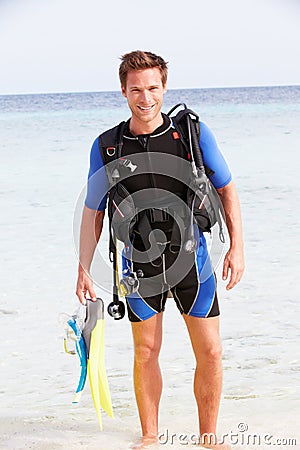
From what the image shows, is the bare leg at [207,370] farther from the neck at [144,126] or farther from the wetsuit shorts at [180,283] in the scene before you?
the neck at [144,126]

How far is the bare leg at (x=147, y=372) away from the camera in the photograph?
2848mm

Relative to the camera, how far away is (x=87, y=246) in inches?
112

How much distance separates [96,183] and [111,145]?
0.16 m

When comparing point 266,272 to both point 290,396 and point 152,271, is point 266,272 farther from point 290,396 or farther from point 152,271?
point 152,271

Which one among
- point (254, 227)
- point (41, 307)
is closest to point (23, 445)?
point (41, 307)

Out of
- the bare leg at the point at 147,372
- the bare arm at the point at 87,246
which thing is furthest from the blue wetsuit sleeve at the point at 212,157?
the bare leg at the point at 147,372

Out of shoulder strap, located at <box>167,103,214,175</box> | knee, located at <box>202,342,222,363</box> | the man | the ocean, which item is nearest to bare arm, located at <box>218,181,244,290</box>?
the man

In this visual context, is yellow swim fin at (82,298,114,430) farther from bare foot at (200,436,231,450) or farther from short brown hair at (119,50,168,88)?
short brown hair at (119,50,168,88)

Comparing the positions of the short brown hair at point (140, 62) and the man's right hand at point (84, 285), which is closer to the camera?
the short brown hair at point (140, 62)

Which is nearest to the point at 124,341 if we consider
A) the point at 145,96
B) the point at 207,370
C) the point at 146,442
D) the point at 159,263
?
the point at 146,442

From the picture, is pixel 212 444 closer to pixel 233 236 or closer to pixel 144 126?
pixel 233 236

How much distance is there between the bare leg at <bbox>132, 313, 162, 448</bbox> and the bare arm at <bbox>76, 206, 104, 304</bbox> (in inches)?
9.0

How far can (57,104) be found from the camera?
33406mm

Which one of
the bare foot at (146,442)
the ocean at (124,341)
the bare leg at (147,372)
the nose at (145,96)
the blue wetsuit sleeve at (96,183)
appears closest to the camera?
the nose at (145,96)
